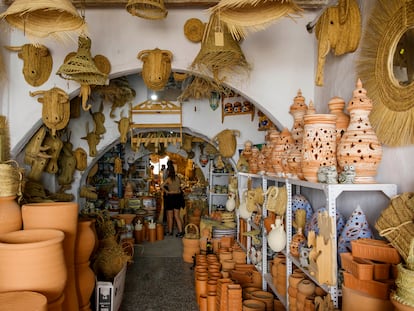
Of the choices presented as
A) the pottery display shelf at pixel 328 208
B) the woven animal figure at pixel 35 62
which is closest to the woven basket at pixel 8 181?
the woven animal figure at pixel 35 62

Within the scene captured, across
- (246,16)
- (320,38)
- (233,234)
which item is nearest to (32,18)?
(246,16)

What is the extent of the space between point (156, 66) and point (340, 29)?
1535mm

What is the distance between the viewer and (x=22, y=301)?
147 centimetres

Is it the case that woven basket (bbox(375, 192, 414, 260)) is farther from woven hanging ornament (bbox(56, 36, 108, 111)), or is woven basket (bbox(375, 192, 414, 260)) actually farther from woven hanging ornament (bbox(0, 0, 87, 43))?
woven hanging ornament (bbox(56, 36, 108, 111))

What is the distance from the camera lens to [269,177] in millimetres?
3201

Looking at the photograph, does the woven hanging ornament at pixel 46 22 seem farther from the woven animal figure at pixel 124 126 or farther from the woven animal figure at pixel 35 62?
the woven animal figure at pixel 124 126

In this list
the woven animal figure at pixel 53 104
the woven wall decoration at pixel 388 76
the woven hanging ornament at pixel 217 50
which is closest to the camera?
the woven wall decoration at pixel 388 76

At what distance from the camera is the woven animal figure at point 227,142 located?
5844 millimetres

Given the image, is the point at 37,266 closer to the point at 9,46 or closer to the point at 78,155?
the point at 9,46

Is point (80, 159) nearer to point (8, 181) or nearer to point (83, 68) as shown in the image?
point (83, 68)

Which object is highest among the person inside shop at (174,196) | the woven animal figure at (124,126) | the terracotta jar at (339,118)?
the woven animal figure at (124,126)

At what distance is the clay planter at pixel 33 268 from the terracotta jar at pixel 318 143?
145 cm

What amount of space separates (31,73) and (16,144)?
0.68 m

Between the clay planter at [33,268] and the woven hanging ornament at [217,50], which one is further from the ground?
the woven hanging ornament at [217,50]
